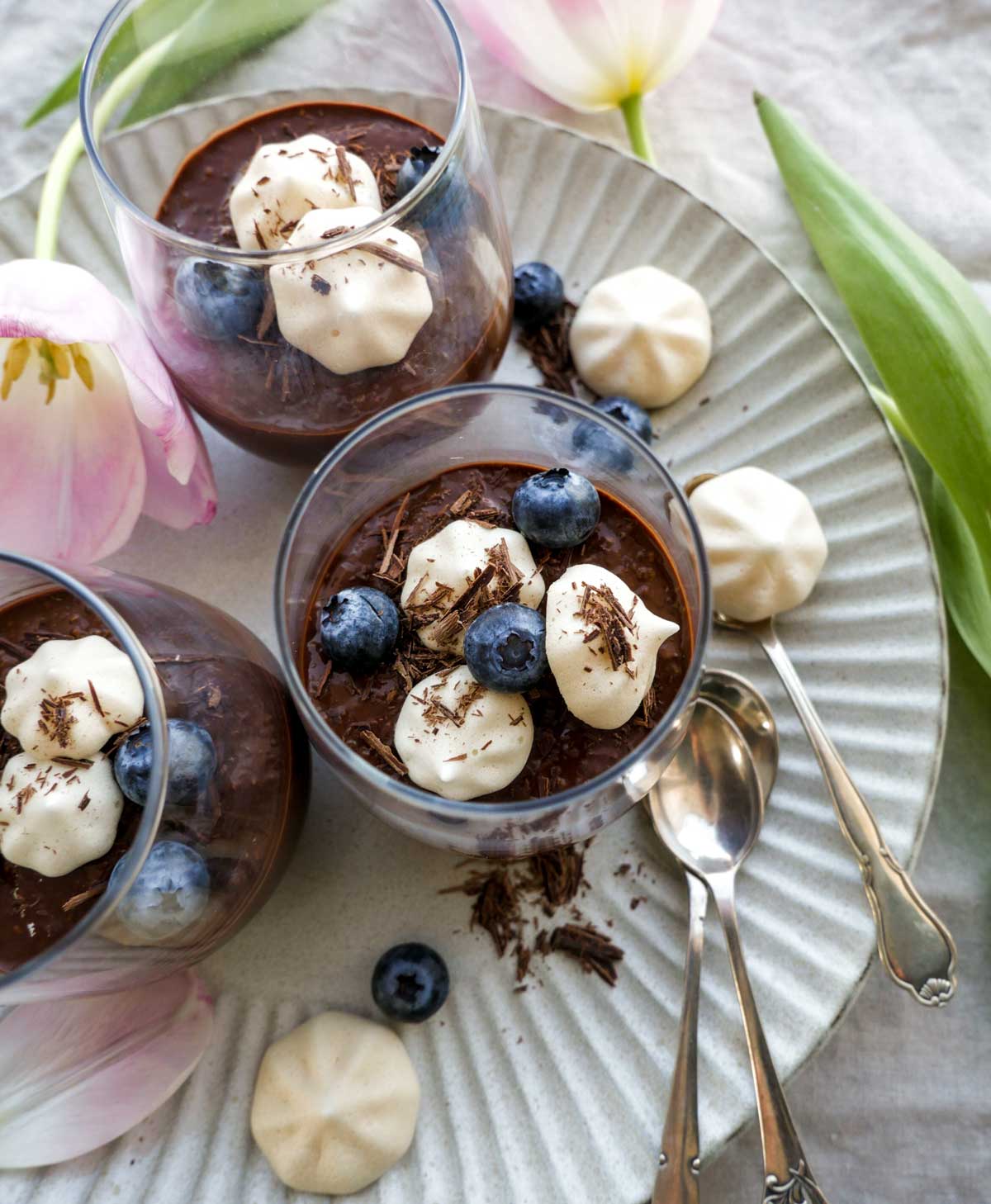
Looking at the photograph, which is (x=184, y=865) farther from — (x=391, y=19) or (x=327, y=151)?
(x=391, y=19)

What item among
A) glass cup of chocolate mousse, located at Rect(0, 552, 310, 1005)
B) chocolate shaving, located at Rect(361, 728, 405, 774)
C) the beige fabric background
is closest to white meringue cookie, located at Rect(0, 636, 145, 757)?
glass cup of chocolate mousse, located at Rect(0, 552, 310, 1005)

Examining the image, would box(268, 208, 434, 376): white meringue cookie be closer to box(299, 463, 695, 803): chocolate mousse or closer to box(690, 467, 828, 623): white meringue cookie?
box(299, 463, 695, 803): chocolate mousse

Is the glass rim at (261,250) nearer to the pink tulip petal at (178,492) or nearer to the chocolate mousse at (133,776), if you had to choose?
the pink tulip petal at (178,492)

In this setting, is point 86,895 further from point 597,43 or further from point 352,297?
point 597,43

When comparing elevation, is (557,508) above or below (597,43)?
below

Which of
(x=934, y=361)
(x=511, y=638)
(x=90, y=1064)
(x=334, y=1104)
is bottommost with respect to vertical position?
(x=90, y=1064)

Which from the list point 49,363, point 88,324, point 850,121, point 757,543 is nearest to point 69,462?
point 49,363
